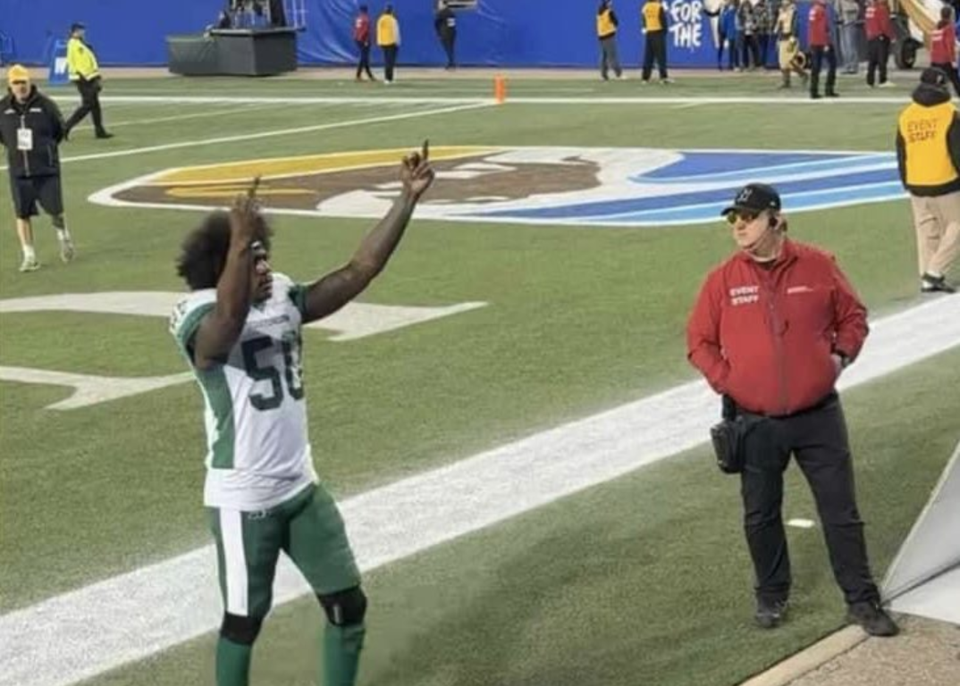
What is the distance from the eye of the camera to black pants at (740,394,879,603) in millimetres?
6168

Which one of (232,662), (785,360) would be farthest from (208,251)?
(785,360)

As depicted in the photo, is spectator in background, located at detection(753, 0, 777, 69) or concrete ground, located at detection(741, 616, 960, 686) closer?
concrete ground, located at detection(741, 616, 960, 686)

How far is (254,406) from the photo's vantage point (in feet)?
16.3

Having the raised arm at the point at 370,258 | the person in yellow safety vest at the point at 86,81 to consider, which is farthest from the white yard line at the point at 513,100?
the raised arm at the point at 370,258

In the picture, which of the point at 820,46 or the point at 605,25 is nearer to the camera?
the point at 820,46

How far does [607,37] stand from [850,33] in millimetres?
5593

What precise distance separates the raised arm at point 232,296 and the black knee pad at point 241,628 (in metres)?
0.80

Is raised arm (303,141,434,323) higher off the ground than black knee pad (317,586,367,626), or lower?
higher

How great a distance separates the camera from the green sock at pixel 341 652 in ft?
17.2

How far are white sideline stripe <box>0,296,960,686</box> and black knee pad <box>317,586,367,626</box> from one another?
1.48m

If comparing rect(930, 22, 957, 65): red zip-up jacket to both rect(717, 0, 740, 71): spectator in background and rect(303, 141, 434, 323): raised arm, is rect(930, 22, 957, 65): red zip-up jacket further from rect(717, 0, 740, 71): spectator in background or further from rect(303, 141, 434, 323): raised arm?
Result: rect(303, 141, 434, 323): raised arm

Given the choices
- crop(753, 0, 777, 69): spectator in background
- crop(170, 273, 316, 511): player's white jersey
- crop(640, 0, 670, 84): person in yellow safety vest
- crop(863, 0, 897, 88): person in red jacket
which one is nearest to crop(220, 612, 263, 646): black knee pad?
crop(170, 273, 316, 511): player's white jersey

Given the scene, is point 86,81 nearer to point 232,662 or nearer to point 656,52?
point 656,52

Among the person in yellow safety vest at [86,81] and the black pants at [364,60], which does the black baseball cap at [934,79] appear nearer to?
the person in yellow safety vest at [86,81]
